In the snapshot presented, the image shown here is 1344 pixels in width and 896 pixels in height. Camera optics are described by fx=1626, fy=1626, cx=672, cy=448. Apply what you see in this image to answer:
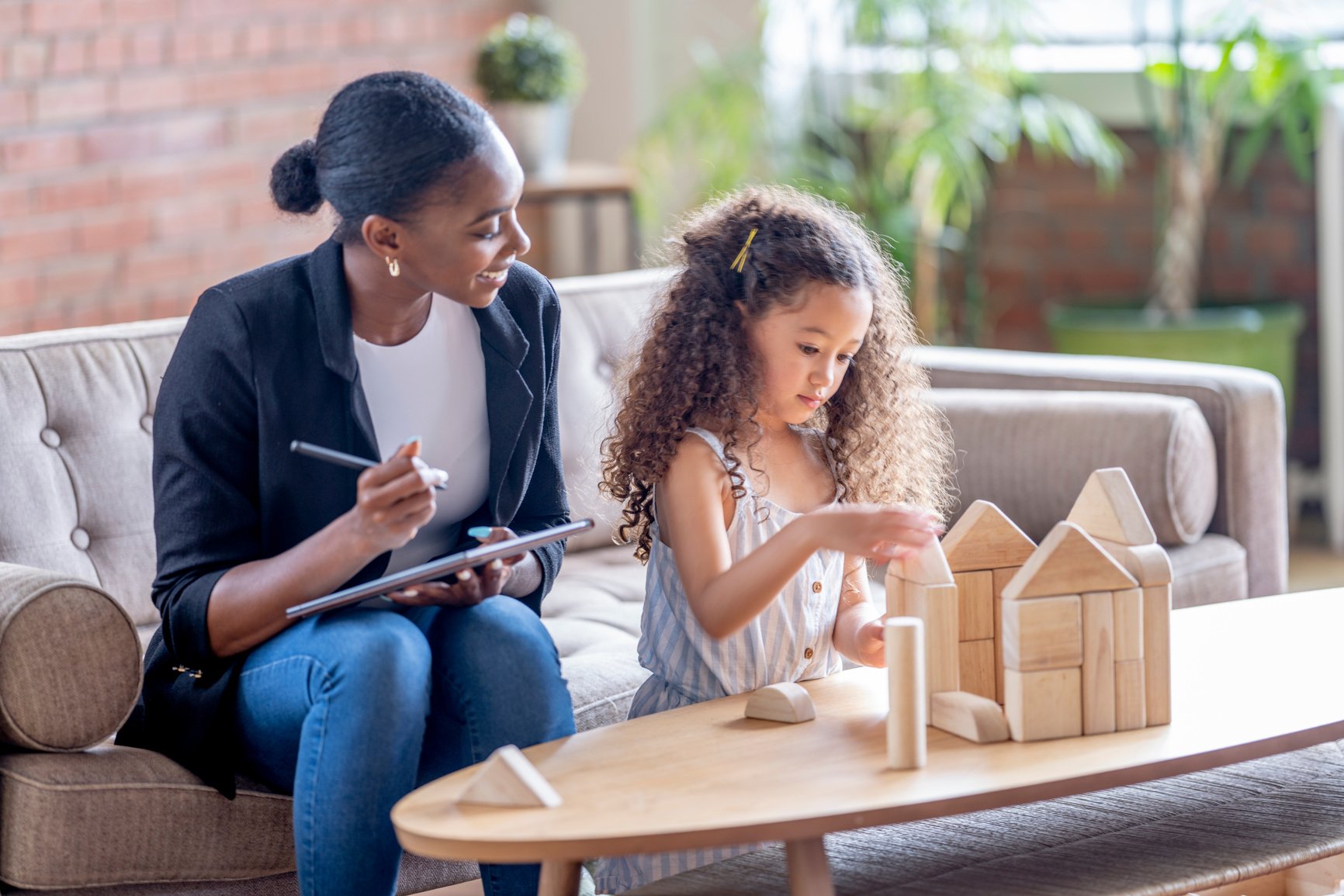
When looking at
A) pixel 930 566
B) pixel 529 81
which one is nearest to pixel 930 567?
pixel 930 566

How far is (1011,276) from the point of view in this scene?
4230mm

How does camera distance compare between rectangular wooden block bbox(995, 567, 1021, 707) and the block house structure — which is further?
rectangular wooden block bbox(995, 567, 1021, 707)

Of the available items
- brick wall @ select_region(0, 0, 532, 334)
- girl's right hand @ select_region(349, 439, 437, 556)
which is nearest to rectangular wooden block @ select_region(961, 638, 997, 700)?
girl's right hand @ select_region(349, 439, 437, 556)

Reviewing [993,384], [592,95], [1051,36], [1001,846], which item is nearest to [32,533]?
[1001,846]

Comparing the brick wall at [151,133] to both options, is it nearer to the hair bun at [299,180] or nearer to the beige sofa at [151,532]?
the beige sofa at [151,532]

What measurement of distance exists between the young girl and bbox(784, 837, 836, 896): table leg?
285mm

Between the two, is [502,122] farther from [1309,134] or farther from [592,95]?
[1309,134]

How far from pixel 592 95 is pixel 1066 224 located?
1290 mm

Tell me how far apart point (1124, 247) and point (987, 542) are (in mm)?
2822

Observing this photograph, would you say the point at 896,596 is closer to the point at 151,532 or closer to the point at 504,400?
the point at 504,400

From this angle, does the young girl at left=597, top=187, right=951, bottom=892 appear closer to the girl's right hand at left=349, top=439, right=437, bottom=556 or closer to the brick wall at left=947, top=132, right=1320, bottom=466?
the girl's right hand at left=349, top=439, right=437, bottom=556

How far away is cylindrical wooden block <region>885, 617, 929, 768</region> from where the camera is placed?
1.26 meters

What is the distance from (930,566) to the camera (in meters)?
1.38

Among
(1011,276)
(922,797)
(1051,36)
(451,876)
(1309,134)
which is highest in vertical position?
(1051,36)
